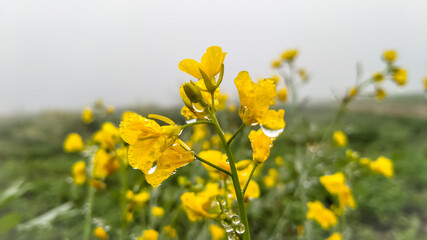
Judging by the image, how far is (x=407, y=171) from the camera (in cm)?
401

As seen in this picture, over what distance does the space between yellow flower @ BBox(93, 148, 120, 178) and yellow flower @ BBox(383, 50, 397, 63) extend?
1593 mm

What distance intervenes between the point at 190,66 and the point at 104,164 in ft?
2.70

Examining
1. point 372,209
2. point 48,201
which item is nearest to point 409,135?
point 372,209

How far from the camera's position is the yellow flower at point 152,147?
0.53 m

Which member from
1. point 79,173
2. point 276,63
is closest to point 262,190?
point 276,63

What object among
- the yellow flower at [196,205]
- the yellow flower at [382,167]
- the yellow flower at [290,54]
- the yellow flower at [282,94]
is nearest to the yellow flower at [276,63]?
the yellow flower at [290,54]

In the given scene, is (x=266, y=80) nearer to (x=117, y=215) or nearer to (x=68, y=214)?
(x=68, y=214)

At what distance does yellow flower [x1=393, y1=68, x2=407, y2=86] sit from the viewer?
180 centimetres

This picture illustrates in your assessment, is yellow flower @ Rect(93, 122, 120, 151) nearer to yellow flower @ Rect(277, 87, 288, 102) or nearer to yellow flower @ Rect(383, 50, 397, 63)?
yellow flower @ Rect(277, 87, 288, 102)

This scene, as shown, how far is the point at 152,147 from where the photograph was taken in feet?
1.78

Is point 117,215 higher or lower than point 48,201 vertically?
higher

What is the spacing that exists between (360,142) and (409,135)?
3.49ft

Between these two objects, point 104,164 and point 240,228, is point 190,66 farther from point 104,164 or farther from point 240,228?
point 104,164

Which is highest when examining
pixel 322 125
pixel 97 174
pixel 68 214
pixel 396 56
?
pixel 396 56
